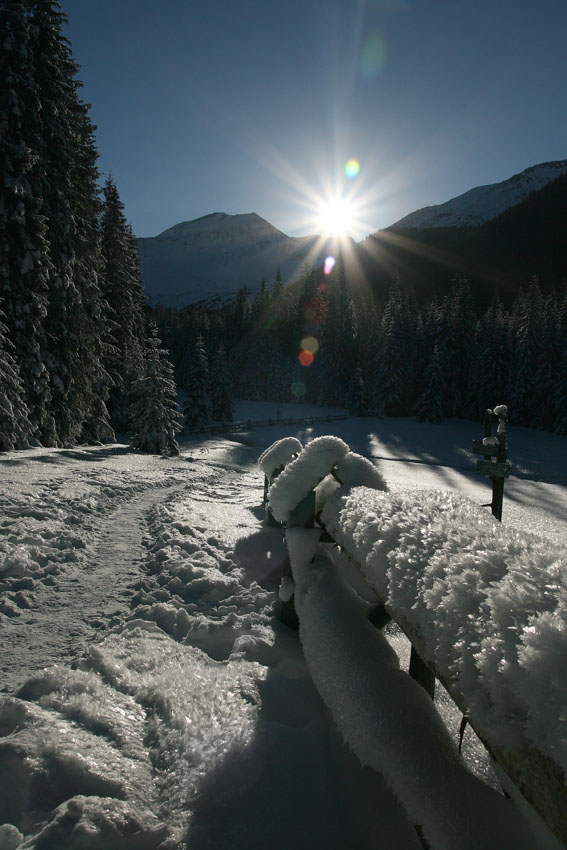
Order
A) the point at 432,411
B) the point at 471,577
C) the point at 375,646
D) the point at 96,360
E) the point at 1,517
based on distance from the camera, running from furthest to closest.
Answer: the point at 432,411, the point at 96,360, the point at 1,517, the point at 375,646, the point at 471,577

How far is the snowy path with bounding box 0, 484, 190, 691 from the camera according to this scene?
3.20 meters

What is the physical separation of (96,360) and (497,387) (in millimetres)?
44836

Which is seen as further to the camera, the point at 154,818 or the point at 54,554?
the point at 54,554

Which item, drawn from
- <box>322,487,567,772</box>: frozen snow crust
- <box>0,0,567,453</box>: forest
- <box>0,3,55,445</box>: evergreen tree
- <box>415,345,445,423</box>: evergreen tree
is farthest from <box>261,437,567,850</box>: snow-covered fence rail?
<box>415,345,445,423</box>: evergreen tree

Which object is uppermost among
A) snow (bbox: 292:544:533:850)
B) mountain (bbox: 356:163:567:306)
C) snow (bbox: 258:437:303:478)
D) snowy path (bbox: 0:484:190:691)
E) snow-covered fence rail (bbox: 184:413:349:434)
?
mountain (bbox: 356:163:567:306)

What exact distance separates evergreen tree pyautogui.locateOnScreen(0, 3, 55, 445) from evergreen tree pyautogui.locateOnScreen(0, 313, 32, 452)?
2.26 m

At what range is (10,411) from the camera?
10.4m

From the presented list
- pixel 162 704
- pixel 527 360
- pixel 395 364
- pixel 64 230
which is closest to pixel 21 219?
pixel 64 230

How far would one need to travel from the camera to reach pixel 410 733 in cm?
Answer: 158

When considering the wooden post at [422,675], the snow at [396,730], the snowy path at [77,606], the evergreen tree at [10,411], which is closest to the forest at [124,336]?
the evergreen tree at [10,411]

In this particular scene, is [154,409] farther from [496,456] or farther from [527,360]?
[527,360]

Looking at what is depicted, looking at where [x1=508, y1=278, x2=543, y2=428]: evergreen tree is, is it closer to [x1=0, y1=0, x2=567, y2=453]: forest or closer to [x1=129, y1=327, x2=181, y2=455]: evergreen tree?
[x1=0, y1=0, x2=567, y2=453]: forest

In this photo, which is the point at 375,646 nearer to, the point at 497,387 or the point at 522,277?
the point at 497,387

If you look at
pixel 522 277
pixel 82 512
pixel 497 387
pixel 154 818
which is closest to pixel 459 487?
pixel 82 512
